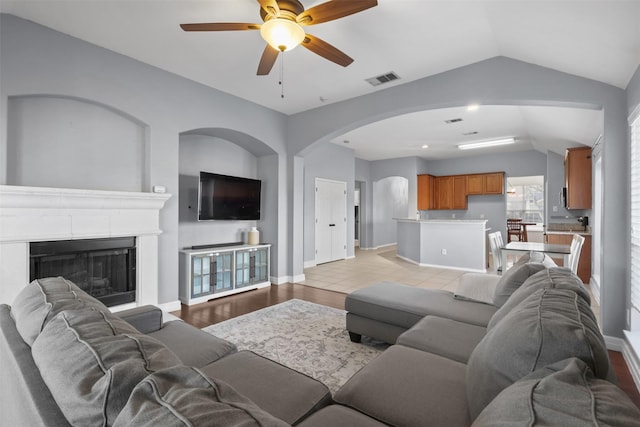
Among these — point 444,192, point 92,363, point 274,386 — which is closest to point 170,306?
point 274,386

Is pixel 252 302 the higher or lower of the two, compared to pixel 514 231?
lower

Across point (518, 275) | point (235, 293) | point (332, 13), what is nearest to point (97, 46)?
point (332, 13)

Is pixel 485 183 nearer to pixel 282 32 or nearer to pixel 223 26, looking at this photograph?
pixel 282 32

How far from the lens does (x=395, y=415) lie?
1199 mm

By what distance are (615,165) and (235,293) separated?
4787 millimetres

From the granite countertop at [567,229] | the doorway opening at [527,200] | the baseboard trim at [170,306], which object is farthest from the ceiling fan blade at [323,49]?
the doorway opening at [527,200]

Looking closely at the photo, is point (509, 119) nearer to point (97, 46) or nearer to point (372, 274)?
point (372, 274)

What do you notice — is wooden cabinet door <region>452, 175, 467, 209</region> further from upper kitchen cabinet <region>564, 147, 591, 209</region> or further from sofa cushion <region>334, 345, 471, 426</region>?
sofa cushion <region>334, 345, 471, 426</region>

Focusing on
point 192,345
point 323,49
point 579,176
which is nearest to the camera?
point 192,345

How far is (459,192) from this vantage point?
908 cm

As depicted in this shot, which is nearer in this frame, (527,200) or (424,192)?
(424,192)

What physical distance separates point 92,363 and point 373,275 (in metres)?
5.52

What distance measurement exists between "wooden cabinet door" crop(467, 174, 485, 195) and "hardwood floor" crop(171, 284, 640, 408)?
6069mm

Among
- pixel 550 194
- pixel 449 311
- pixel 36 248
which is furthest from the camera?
pixel 550 194
